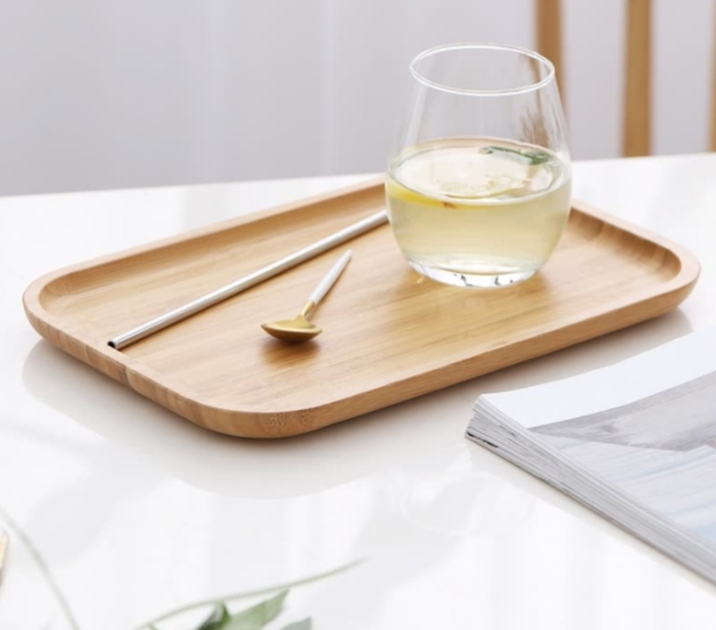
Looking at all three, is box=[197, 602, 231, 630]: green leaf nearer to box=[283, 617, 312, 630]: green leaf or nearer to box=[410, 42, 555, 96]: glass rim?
box=[283, 617, 312, 630]: green leaf

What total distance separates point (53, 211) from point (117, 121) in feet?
2.45

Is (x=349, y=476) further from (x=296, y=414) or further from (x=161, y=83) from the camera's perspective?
(x=161, y=83)

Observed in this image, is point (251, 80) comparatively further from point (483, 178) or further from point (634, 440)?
point (634, 440)

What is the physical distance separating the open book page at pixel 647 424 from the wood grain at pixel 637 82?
699 mm

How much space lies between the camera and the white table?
2.03 ft

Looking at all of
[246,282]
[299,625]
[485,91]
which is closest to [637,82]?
[485,91]

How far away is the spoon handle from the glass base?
0.06m

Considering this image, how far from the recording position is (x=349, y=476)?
0.72 metres

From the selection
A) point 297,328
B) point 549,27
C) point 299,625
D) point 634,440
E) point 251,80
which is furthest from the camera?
point 251,80

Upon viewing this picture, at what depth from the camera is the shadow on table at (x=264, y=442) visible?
723mm

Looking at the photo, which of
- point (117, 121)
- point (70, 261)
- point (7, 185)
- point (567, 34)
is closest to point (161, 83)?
point (117, 121)

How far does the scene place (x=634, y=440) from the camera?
722 millimetres

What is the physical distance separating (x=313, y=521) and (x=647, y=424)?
7.8 inches

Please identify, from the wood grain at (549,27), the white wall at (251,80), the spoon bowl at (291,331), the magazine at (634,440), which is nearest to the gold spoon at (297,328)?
the spoon bowl at (291,331)
